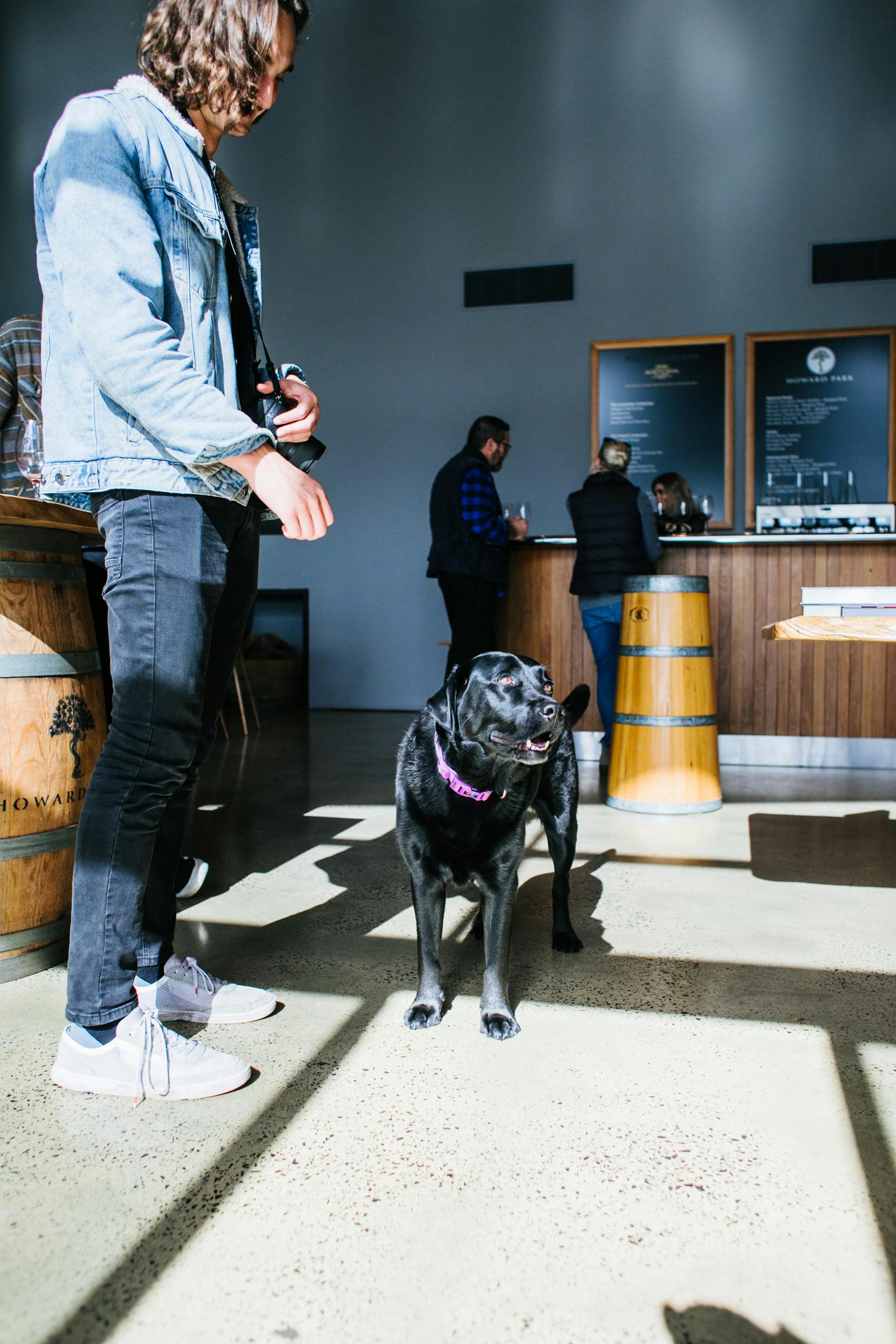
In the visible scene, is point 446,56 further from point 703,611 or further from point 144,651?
point 144,651

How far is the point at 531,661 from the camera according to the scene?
172 cm

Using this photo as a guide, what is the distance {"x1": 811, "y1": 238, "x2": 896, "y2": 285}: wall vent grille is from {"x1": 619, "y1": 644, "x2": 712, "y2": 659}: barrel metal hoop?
155 inches

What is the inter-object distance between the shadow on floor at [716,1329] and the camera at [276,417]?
104cm

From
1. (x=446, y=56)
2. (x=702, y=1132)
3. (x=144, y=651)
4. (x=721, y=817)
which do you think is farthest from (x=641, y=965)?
(x=446, y=56)

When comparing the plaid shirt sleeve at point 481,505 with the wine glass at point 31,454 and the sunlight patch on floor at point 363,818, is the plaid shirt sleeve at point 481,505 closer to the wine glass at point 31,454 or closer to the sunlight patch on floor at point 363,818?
the sunlight patch on floor at point 363,818

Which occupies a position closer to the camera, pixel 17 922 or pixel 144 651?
pixel 144 651

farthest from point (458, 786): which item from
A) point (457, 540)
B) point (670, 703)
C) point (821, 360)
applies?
point (821, 360)

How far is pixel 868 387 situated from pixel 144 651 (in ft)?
19.5

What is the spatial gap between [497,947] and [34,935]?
2.85ft

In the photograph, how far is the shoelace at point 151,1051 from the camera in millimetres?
1247

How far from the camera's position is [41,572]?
1.65m

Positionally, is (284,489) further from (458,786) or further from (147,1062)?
(147,1062)

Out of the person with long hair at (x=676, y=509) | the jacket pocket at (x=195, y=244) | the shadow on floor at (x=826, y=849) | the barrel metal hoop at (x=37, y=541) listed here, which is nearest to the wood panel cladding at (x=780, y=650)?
the person with long hair at (x=676, y=509)

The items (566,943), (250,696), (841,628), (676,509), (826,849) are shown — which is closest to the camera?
(841,628)
